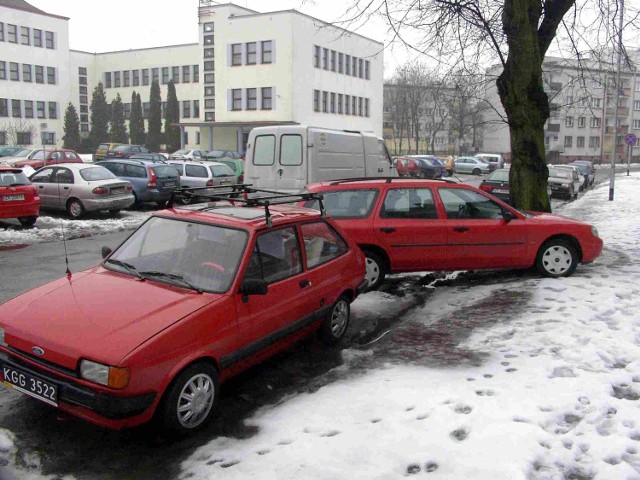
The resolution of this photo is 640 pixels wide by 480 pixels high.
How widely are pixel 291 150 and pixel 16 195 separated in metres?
6.32

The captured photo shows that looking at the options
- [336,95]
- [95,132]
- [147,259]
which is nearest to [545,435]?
[147,259]

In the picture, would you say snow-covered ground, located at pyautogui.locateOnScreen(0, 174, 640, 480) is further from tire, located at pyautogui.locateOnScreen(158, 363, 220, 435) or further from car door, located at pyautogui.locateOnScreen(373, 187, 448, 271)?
car door, located at pyautogui.locateOnScreen(373, 187, 448, 271)

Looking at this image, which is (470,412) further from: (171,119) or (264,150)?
(171,119)

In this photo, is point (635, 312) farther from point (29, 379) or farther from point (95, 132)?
point (95, 132)

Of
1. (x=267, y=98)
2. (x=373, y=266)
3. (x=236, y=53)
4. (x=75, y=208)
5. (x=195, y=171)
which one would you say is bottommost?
(x=373, y=266)

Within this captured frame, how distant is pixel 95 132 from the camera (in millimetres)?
67312

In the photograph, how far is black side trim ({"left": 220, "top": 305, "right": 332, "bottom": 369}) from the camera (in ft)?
15.4

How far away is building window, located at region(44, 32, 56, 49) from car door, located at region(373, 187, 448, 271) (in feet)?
207

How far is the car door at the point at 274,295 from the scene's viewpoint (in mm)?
4918

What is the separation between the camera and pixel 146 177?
19266 millimetres

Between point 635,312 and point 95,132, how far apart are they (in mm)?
67833

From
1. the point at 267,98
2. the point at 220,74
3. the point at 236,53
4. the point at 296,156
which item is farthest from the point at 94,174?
the point at 220,74

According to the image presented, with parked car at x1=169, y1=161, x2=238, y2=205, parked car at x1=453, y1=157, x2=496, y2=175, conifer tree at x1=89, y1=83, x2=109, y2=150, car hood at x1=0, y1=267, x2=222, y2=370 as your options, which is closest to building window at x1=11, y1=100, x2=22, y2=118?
conifer tree at x1=89, y1=83, x2=109, y2=150

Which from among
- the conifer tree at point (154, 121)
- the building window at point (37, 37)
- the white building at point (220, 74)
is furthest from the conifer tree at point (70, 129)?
the conifer tree at point (154, 121)
